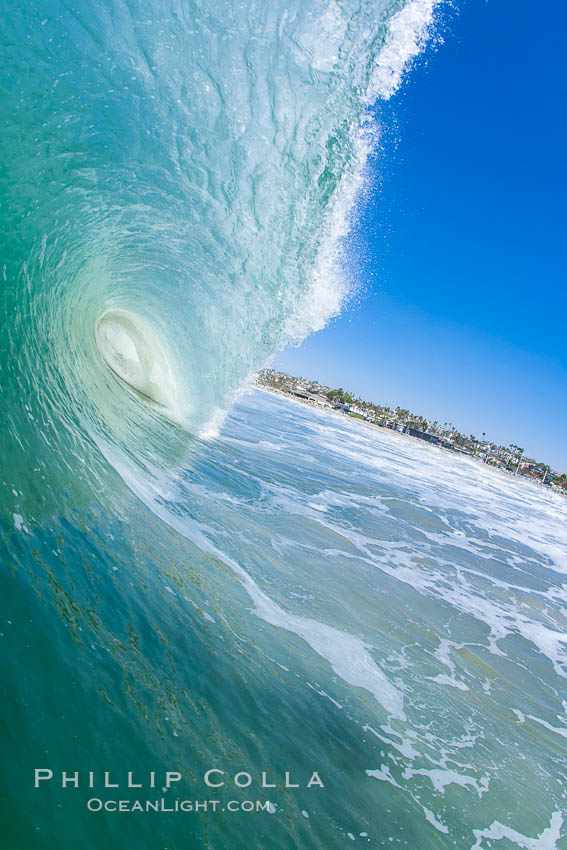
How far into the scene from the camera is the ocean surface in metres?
2.77

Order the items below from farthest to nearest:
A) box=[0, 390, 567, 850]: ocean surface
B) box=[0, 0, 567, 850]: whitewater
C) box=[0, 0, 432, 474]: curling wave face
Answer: box=[0, 0, 432, 474]: curling wave face, box=[0, 0, 567, 850]: whitewater, box=[0, 390, 567, 850]: ocean surface

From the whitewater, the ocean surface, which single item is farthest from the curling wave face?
the ocean surface

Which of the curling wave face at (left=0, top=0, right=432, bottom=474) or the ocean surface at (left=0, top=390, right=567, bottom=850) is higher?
the curling wave face at (left=0, top=0, right=432, bottom=474)

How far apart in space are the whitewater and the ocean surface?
0.08ft

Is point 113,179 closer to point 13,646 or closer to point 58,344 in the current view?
point 58,344

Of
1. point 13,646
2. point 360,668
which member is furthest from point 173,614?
point 360,668

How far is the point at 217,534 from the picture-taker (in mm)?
7461

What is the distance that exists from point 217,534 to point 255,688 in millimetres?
3493

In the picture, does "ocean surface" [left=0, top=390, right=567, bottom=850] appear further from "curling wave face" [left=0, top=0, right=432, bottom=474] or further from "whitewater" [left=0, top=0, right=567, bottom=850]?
"curling wave face" [left=0, top=0, right=432, bottom=474]

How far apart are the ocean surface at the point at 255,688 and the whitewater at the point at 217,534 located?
2cm

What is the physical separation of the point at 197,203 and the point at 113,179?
168 cm

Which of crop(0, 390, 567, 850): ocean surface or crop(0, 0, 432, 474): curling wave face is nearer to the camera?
A: crop(0, 390, 567, 850): ocean surface

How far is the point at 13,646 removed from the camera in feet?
10.2

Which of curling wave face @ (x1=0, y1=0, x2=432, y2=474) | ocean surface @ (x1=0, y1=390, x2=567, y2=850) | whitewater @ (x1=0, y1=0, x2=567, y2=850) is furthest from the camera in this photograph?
curling wave face @ (x1=0, y1=0, x2=432, y2=474)
